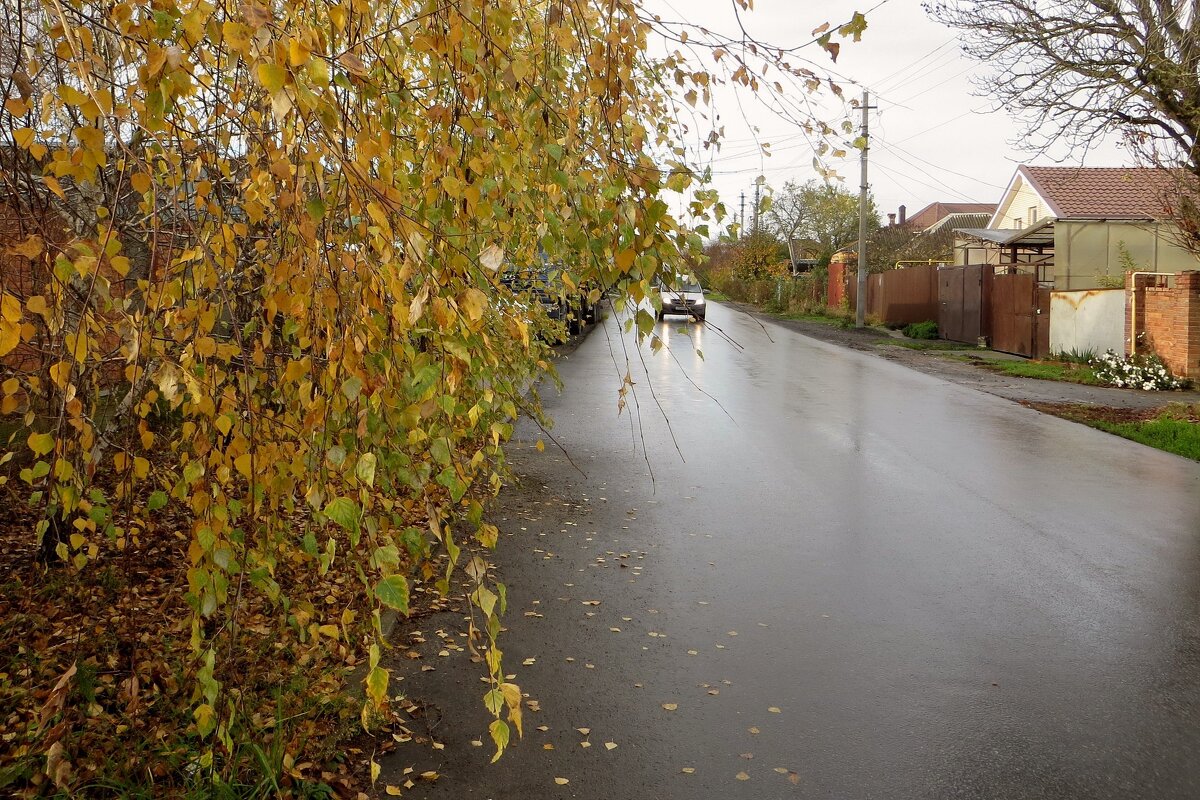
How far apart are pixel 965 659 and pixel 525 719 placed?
84.3 inches

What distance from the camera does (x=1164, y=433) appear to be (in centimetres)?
1191

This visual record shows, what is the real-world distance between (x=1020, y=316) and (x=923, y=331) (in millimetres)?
6240

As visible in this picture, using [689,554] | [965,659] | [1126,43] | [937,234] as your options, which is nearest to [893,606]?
[965,659]

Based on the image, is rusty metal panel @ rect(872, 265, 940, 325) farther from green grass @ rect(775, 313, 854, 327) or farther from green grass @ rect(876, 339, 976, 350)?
green grass @ rect(876, 339, 976, 350)

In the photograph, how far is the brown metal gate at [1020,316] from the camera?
22.3 metres

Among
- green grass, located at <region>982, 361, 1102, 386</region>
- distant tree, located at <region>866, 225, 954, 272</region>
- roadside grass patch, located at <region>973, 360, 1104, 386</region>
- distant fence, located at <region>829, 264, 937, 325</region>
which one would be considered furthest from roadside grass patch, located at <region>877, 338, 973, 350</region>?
distant tree, located at <region>866, 225, 954, 272</region>

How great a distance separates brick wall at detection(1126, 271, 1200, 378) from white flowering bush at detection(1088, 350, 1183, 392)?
0.85 feet

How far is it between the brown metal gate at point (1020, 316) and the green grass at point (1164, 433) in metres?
9.86

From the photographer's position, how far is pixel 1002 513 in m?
7.89

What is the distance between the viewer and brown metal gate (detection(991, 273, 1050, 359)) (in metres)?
22.3

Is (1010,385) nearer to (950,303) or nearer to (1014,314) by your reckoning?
(1014,314)

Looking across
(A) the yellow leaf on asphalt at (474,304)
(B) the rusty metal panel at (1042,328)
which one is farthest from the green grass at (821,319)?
(A) the yellow leaf on asphalt at (474,304)

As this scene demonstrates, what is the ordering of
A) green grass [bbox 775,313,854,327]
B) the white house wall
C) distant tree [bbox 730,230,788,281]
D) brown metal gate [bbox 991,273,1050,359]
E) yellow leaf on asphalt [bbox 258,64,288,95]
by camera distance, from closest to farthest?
1. yellow leaf on asphalt [bbox 258,64,288,95]
2. brown metal gate [bbox 991,273,1050,359]
3. green grass [bbox 775,313,854,327]
4. the white house wall
5. distant tree [bbox 730,230,788,281]

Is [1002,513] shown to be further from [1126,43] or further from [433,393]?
[1126,43]
